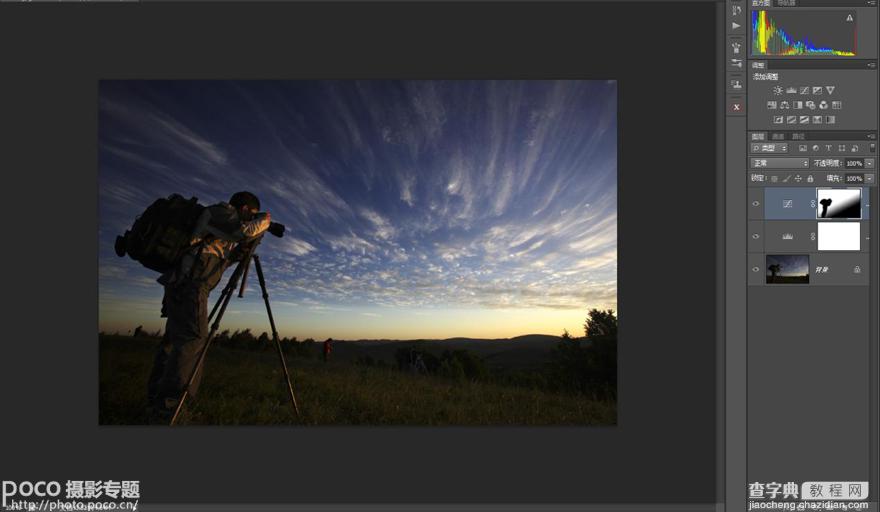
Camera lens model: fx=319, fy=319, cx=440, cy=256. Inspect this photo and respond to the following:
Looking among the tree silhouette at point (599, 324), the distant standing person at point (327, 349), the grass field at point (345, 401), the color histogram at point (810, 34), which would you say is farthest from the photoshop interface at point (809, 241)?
the distant standing person at point (327, 349)

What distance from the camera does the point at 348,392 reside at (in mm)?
4949

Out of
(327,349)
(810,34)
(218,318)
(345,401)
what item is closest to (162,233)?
(218,318)

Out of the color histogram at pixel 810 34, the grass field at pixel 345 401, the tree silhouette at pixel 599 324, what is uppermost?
the color histogram at pixel 810 34

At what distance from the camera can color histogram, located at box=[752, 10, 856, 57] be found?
10.3 feet

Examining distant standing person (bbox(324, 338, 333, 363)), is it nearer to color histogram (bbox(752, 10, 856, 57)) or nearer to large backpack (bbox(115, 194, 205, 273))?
large backpack (bbox(115, 194, 205, 273))

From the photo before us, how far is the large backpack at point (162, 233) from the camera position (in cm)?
350

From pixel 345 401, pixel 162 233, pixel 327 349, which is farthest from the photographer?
pixel 327 349

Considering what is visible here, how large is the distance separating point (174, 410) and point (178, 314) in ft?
3.68

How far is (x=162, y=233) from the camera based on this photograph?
11.6 feet

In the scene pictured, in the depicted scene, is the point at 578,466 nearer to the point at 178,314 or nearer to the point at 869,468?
the point at 869,468

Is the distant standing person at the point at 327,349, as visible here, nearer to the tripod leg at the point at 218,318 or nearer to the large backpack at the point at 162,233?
the tripod leg at the point at 218,318

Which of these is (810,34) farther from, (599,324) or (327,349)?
(327,349)

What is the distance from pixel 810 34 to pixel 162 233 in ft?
23.0

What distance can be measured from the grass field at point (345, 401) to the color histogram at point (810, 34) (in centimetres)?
443
